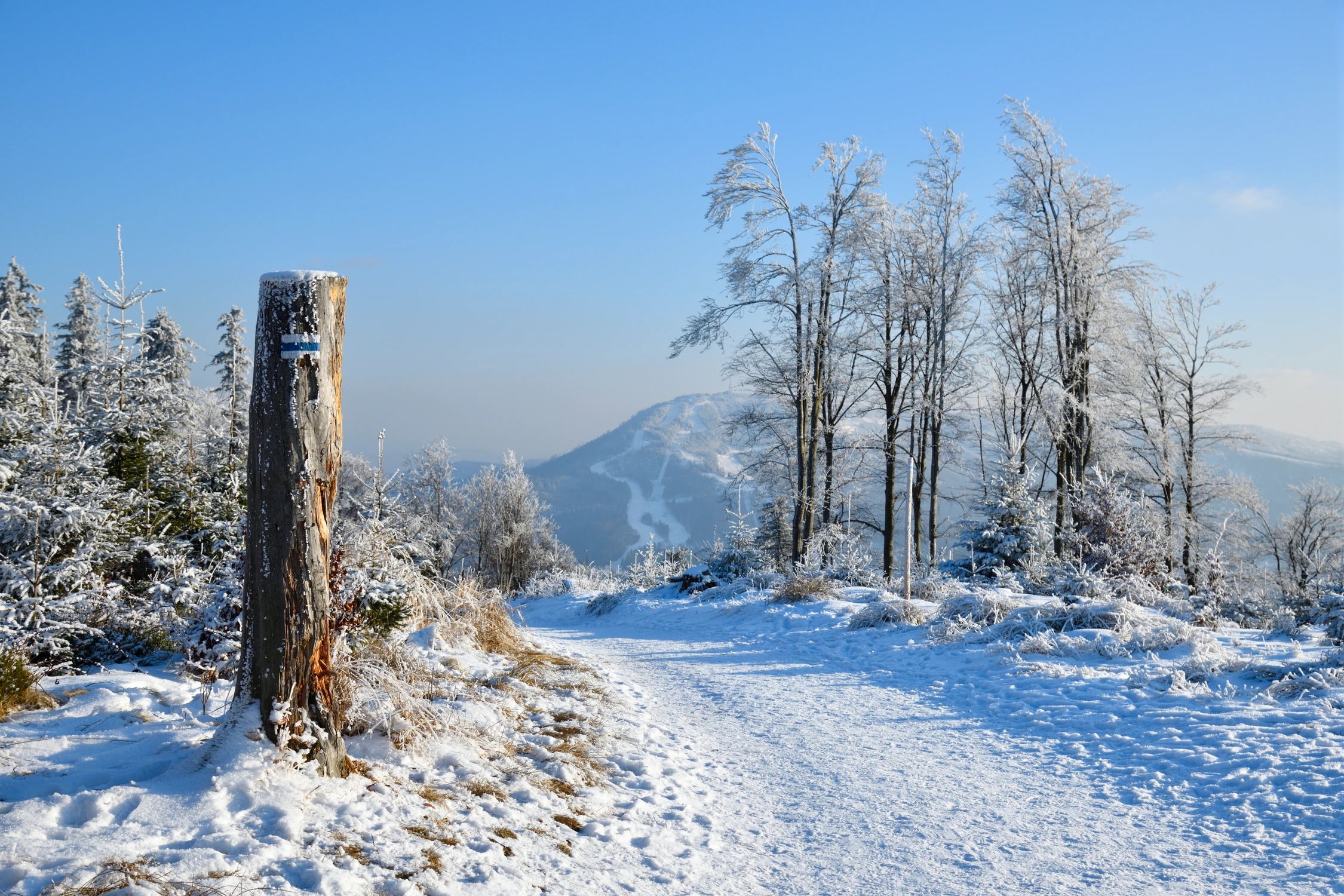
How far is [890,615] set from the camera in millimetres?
9984

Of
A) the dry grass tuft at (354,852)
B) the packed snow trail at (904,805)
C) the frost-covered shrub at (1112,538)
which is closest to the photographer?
the dry grass tuft at (354,852)

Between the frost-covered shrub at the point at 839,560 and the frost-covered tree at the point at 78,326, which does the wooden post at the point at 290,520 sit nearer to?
the frost-covered shrub at the point at 839,560

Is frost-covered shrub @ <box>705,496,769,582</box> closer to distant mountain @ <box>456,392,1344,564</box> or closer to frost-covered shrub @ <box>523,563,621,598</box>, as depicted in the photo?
frost-covered shrub @ <box>523,563,621,598</box>

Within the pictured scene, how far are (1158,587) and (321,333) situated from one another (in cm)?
1327

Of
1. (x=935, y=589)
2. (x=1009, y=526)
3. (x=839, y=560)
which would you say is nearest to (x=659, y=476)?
→ (x=839, y=560)

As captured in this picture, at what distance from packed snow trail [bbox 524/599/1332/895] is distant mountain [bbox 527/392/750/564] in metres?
80.5

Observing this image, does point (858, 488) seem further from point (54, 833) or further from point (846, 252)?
point (54, 833)

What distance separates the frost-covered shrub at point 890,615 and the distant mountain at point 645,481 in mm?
76904

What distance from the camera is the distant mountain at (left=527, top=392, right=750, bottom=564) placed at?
331 feet

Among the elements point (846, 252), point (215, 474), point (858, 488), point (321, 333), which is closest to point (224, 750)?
point (321, 333)

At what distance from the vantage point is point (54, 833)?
8.70ft

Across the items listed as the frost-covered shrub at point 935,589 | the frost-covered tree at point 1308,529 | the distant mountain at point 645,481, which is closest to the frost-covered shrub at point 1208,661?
the frost-covered shrub at point 935,589

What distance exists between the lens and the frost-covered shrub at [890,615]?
9766 mm

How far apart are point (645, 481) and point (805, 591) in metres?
116
